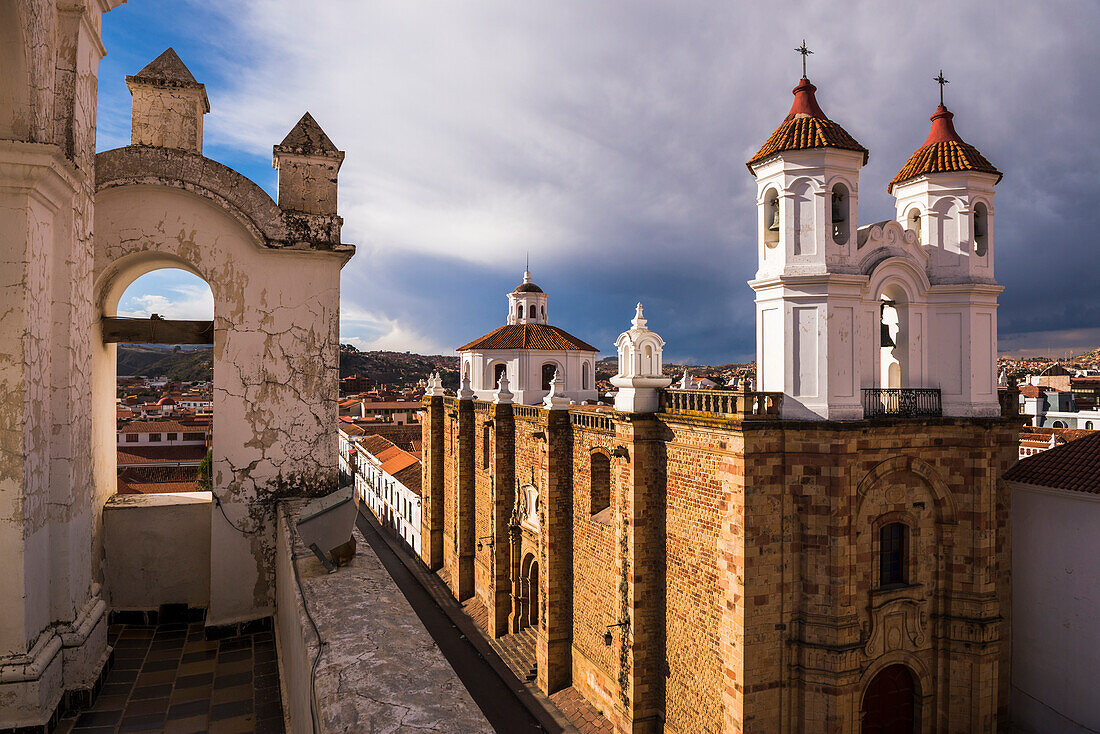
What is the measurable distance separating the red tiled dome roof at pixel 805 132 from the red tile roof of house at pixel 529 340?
13.6 m

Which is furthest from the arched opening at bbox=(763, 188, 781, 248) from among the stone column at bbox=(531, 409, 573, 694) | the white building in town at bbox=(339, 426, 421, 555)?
the white building in town at bbox=(339, 426, 421, 555)

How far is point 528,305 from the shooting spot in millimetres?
29359

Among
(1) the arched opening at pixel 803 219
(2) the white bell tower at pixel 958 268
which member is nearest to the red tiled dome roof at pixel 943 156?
(2) the white bell tower at pixel 958 268

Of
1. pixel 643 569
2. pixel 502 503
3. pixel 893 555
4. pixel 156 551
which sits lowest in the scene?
pixel 502 503

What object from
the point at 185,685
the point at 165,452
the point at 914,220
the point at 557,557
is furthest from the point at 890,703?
the point at 165,452

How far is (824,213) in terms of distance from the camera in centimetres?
1306

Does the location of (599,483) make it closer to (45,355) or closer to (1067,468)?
(1067,468)

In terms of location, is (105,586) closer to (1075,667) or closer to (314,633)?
(314,633)

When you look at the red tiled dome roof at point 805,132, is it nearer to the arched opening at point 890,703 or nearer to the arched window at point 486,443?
the arched opening at point 890,703

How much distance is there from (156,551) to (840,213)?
44.8ft

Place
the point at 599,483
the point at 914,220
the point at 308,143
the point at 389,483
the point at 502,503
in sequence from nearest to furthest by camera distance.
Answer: the point at 308,143
the point at 914,220
the point at 599,483
the point at 502,503
the point at 389,483

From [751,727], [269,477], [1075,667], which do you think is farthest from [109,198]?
[1075,667]

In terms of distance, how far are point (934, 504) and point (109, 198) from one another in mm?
15819

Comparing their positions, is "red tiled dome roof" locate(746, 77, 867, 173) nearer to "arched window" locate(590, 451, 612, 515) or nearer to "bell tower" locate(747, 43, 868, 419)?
"bell tower" locate(747, 43, 868, 419)
